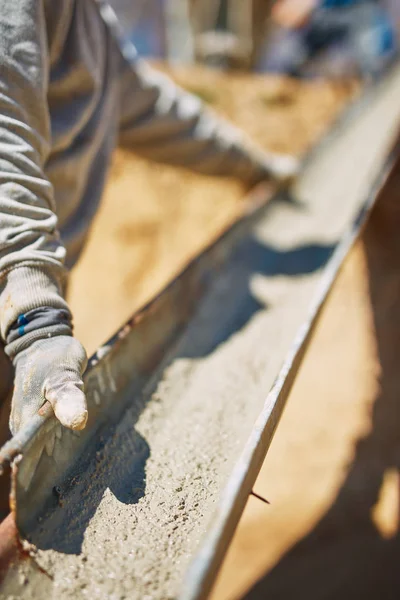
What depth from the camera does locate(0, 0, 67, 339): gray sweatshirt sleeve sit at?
103 centimetres

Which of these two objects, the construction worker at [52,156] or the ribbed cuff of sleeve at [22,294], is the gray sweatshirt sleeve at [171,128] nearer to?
the construction worker at [52,156]

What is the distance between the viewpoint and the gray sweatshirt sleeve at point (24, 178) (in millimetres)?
1026

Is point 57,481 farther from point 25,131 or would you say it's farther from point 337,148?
point 337,148

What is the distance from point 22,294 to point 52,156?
514mm

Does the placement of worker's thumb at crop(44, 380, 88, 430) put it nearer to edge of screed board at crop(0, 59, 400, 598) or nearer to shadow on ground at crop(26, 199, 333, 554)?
edge of screed board at crop(0, 59, 400, 598)

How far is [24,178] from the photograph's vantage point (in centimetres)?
108

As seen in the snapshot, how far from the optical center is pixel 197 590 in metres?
0.71

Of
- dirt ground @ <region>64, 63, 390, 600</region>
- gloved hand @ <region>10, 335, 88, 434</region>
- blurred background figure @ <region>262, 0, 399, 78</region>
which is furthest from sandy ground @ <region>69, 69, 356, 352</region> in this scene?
blurred background figure @ <region>262, 0, 399, 78</region>

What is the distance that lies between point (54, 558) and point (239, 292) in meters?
1.46

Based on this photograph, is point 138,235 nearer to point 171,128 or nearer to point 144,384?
point 171,128

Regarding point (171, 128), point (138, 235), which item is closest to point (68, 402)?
point (171, 128)


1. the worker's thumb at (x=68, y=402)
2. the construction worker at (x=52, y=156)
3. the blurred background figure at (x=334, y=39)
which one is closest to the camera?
the worker's thumb at (x=68, y=402)

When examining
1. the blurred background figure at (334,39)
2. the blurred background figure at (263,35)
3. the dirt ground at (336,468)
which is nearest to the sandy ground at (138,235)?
the dirt ground at (336,468)

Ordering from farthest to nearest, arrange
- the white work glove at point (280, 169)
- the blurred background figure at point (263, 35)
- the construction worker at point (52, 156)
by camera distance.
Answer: the blurred background figure at point (263, 35), the white work glove at point (280, 169), the construction worker at point (52, 156)
